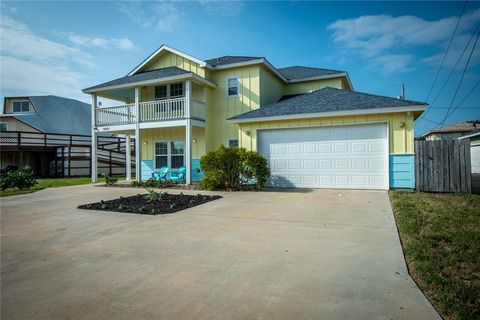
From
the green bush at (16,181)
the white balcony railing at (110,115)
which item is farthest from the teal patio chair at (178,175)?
the green bush at (16,181)

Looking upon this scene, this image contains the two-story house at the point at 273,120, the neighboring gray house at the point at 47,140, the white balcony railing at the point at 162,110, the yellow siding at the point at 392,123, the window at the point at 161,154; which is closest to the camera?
the yellow siding at the point at 392,123

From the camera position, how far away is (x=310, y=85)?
57.4 ft

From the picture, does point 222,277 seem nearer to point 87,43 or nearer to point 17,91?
point 87,43

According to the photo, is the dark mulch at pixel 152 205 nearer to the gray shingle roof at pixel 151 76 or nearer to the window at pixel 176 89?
the gray shingle roof at pixel 151 76

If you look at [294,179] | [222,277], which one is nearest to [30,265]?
[222,277]

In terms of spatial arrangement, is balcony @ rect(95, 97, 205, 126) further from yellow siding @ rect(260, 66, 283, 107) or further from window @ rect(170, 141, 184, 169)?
yellow siding @ rect(260, 66, 283, 107)

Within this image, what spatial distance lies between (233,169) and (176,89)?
284 inches

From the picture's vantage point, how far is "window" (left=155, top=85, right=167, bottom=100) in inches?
641

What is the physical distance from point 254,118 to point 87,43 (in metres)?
7.60

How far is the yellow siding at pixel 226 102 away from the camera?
14.9 m

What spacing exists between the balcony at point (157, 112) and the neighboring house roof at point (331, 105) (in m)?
2.82

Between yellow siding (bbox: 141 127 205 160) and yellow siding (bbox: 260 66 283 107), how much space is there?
3.85m

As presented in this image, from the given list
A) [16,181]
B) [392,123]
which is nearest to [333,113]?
[392,123]

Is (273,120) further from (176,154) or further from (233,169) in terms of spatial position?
(176,154)
